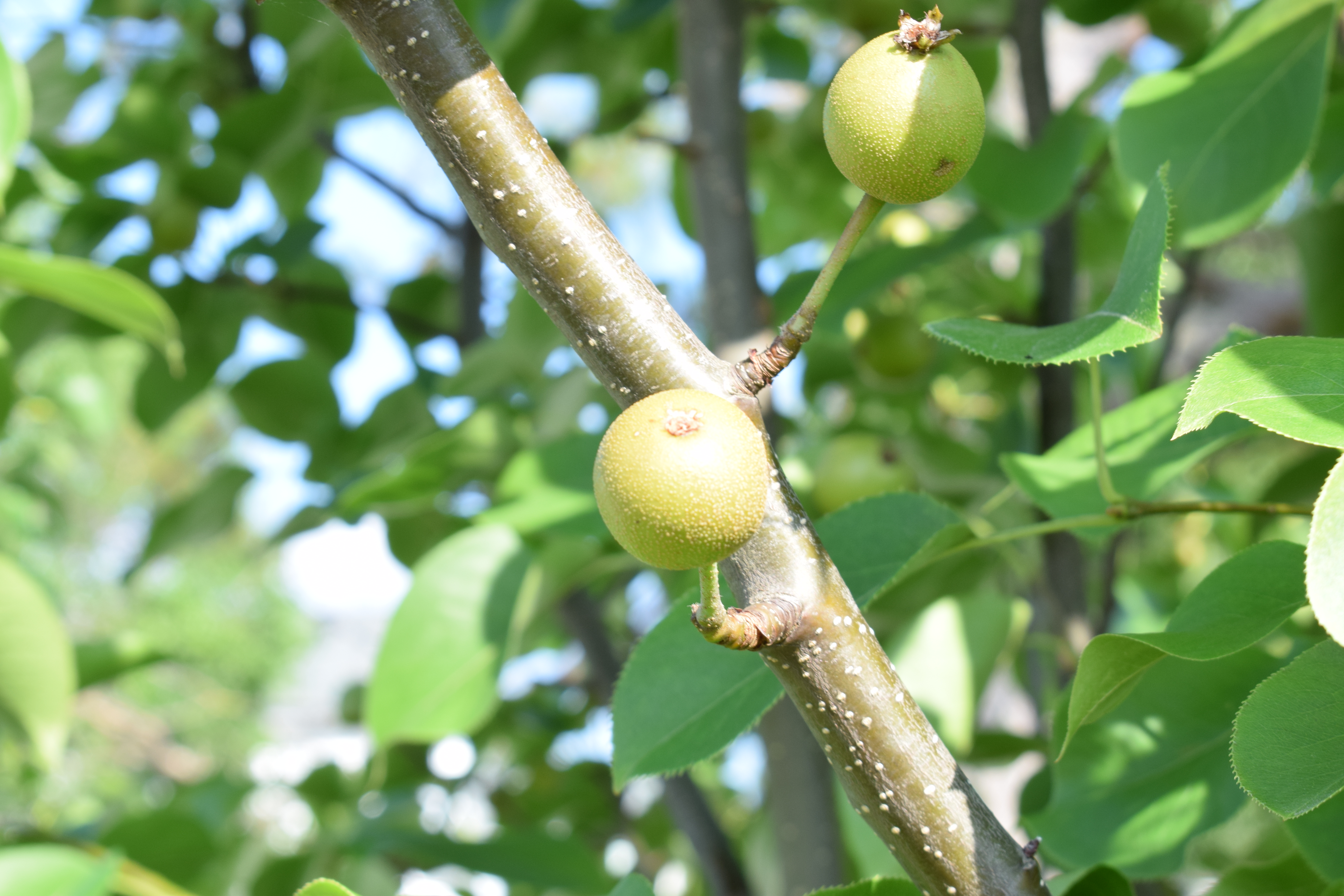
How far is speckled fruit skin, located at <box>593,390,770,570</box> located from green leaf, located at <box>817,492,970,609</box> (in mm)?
190

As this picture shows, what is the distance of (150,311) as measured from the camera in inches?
26.7

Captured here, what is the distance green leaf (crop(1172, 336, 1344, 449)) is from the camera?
29 cm

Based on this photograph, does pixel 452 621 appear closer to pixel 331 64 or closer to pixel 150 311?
pixel 150 311

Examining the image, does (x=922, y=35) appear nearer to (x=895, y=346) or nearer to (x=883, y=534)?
(x=883, y=534)

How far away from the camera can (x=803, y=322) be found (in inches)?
12.4

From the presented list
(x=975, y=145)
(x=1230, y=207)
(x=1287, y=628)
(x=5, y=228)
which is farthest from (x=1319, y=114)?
(x=5, y=228)

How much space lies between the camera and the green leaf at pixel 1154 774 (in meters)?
0.48

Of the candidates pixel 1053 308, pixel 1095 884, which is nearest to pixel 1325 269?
pixel 1053 308

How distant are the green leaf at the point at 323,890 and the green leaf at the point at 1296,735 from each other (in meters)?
0.28

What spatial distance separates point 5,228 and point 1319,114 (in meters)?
1.33

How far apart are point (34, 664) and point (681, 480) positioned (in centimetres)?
70

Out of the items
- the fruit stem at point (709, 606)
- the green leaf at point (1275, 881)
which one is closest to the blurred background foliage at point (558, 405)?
the green leaf at point (1275, 881)

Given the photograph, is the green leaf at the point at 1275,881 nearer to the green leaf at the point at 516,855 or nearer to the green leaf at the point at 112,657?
the green leaf at the point at 516,855

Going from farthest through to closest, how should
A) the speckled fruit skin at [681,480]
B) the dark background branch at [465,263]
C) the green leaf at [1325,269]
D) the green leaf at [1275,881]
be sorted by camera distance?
the dark background branch at [465,263] < the green leaf at [1325,269] < the green leaf at [1275,881] < the speckled fruit skin at [681,480]
